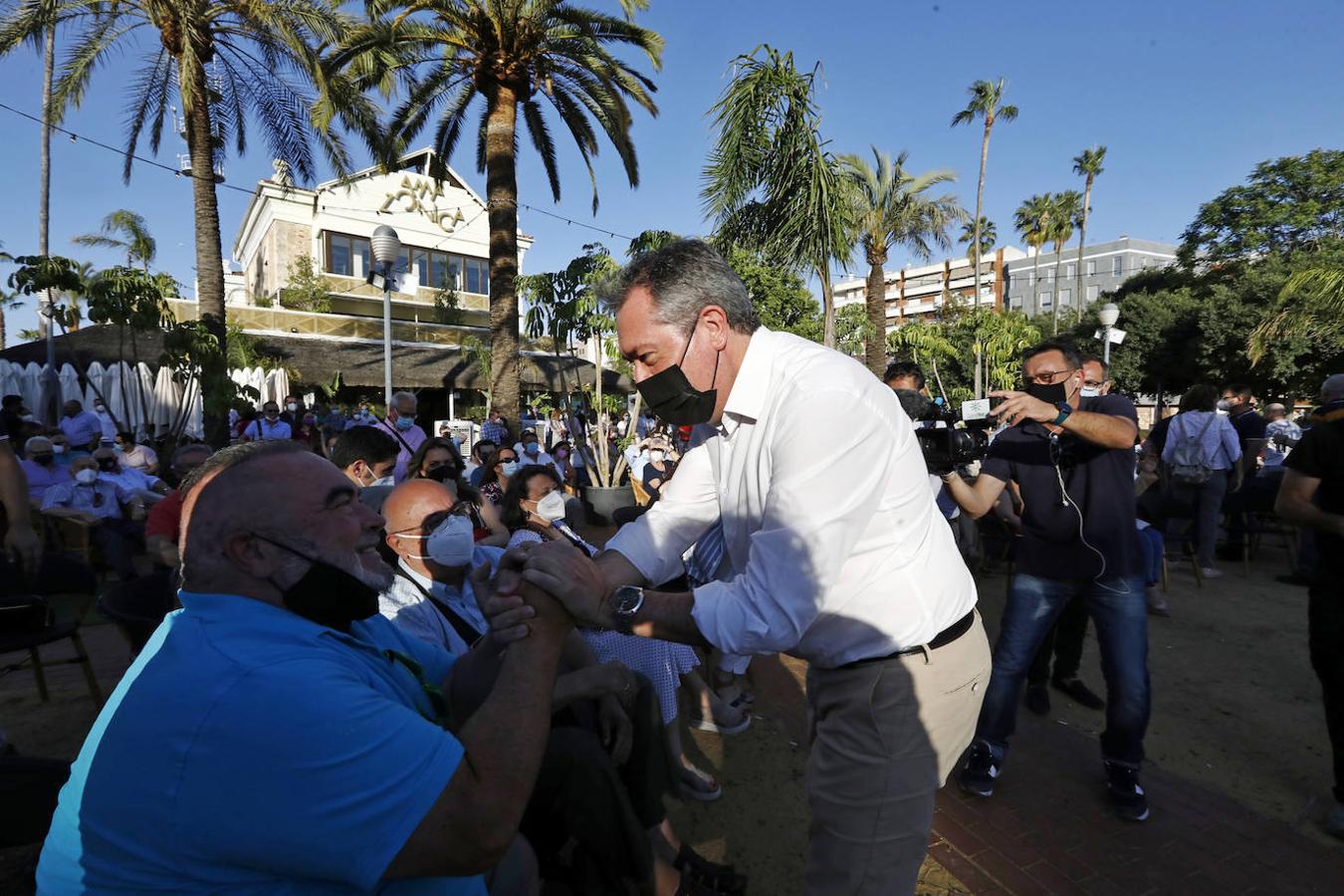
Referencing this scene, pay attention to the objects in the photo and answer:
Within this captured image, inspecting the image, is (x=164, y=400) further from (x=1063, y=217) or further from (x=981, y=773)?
(x=1063, y=217)

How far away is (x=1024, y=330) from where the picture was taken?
2133 cm

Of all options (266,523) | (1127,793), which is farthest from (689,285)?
(1127,793)

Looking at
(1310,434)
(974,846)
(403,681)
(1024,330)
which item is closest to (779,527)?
(403,681)

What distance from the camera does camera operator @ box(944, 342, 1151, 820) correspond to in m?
3.05

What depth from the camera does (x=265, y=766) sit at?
109 centimetres

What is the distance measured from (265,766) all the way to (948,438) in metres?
2.51

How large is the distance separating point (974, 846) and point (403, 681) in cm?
260

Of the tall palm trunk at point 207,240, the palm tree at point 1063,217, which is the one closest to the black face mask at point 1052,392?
the tall palm trunk at point 207,240

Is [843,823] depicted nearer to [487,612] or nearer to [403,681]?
[487,612]

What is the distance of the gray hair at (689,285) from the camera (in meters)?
1.77

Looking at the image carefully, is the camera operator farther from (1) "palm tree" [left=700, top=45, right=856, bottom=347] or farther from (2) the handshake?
(1) "palm tree" [left=700, top=45, right=856, bottom=347]

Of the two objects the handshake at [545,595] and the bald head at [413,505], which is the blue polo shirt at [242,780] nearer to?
the handshake at [545,595]

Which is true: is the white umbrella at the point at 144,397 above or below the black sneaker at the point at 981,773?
above

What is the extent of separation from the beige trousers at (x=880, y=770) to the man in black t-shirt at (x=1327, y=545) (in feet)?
7.72
